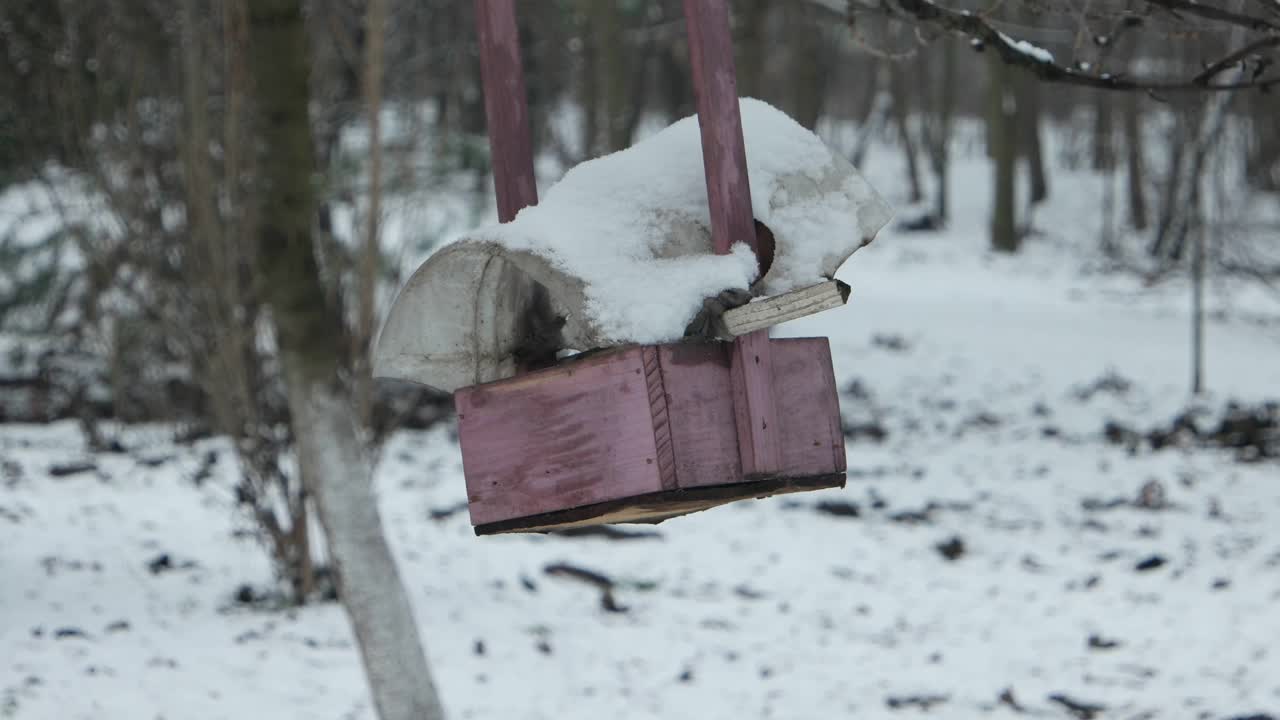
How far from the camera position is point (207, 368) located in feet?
20.8

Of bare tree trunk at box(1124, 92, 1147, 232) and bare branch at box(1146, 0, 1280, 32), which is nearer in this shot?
bare branch at box(1146, 0, 1280, 32)

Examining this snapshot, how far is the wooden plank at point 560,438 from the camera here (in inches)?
80.5

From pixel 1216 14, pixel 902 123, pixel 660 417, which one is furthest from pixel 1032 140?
pixel 660 417

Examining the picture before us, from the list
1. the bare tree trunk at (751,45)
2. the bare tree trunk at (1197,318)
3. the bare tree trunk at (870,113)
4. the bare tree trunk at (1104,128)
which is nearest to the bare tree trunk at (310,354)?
the bare tree trunk at (1197,318)

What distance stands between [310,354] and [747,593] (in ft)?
9.64

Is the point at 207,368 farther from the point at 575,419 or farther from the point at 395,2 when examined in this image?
the point at 575,419

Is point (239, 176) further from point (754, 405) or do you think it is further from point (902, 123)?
point (902, 123)

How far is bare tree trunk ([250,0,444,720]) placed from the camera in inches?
185

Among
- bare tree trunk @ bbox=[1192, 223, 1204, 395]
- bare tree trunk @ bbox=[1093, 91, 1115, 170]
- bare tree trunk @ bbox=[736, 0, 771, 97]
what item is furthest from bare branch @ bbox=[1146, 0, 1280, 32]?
bare tree trunk @ bbox=[1093, 91, 1115, 170]

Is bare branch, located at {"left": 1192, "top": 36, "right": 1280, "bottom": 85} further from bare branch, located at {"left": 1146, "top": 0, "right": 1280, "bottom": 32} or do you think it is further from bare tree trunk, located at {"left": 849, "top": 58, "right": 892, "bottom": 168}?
bare tree trunk, located at {"left": 849, "top": 58, "right": 892, "bottom": 168}

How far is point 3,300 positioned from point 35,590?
4640 millimetres

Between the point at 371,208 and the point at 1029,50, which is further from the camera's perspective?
the point at 371,208

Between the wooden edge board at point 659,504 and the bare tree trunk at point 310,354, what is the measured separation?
2.59 m

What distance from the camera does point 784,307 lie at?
6.08 ft
